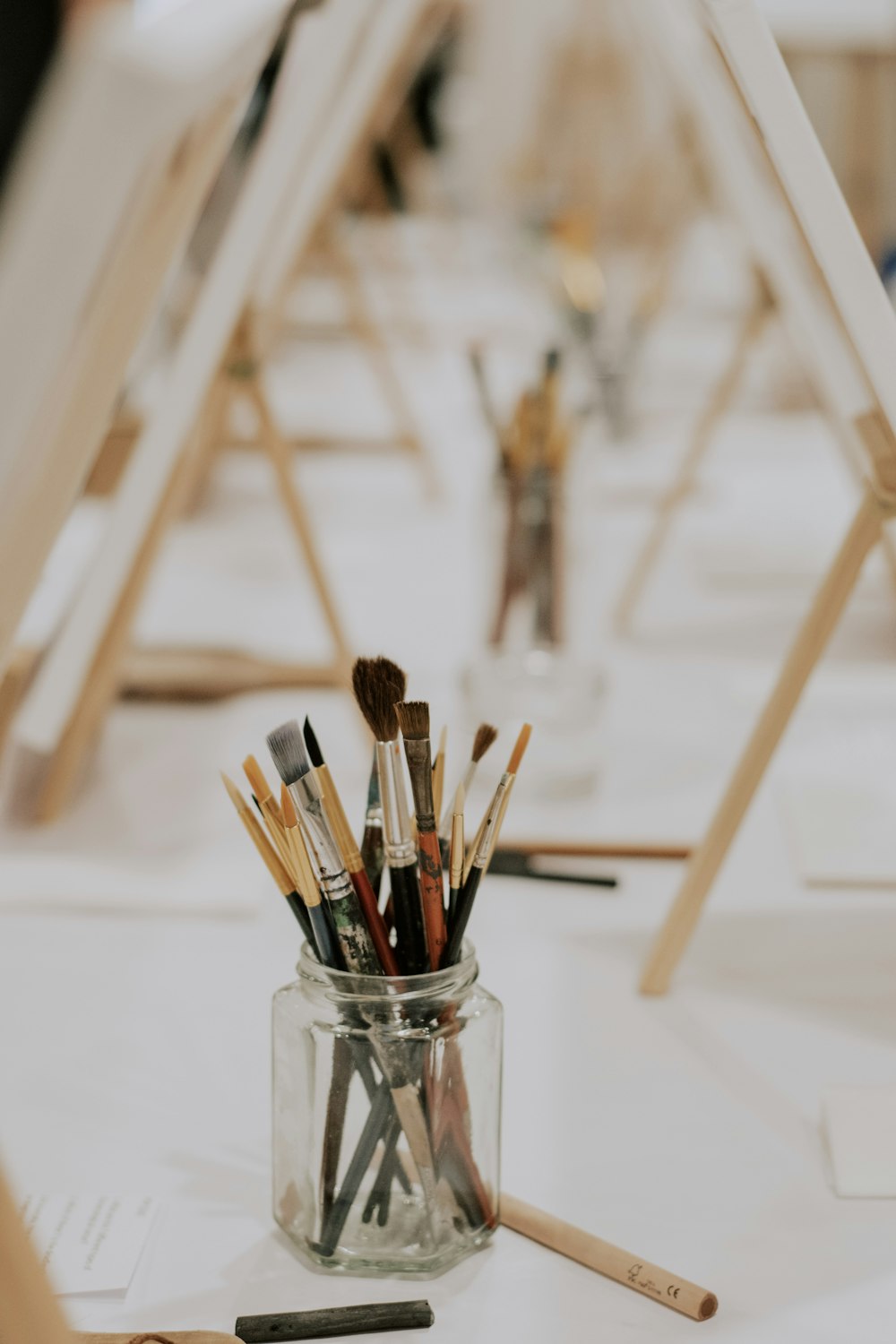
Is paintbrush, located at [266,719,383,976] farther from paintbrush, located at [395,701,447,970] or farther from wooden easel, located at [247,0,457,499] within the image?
wooden easel, located at [247,0,457,499]

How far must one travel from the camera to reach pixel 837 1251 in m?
0.72

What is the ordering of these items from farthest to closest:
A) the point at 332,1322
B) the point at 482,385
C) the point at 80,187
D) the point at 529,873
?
the point at 482,385 < the point at 529,873 < the point at 332,1322 < the point at 80,187

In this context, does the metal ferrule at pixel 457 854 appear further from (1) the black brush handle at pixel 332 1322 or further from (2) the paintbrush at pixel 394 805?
(1) the black brush handle at pixel 332 1322

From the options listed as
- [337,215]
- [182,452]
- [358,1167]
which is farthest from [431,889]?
[337,215]

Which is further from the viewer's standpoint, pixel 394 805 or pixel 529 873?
pixel 529 873

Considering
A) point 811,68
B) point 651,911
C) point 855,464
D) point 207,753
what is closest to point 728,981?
point 651,911

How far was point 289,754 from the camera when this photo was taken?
0.65 meters

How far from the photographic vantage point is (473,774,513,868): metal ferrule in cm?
68

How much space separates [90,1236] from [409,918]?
0.22 meters

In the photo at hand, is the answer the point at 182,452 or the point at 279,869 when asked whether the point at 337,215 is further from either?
the point at 279,869

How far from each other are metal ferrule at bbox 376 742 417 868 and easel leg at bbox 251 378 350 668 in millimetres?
708

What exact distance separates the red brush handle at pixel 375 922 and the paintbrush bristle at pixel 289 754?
0.06 meters

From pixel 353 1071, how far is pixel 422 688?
2.97ft

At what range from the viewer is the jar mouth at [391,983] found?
65cm
